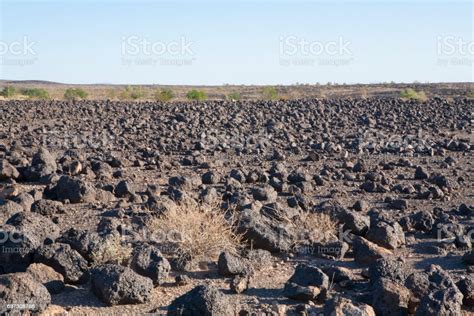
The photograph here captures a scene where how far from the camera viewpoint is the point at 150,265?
21.6 feet

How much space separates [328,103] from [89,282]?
1178 inches

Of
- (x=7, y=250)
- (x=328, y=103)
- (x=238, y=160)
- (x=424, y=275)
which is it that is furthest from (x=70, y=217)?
(x=328, y=103)

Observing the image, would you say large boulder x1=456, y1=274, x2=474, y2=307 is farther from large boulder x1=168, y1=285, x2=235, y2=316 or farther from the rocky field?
large boulder x1=168, y1=285, x2=235, y2=316

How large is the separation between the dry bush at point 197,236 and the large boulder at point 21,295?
1.90m

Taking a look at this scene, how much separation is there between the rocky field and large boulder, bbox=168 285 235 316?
1cm

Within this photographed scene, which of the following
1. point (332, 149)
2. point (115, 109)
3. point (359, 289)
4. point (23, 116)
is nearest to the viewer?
point (359, 289)

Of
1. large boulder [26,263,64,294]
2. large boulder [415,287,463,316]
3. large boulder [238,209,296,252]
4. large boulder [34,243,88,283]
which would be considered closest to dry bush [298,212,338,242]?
large boulder [238,209,296,252]

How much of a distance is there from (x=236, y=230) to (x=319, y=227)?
128 cm

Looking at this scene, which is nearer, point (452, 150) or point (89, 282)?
point (89, 282)

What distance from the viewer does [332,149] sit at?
1825 cm

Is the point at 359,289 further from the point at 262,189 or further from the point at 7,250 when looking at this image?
the point at 262,189

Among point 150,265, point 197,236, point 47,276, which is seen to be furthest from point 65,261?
point 197,236

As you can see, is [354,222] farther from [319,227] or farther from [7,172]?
A: [7,172]

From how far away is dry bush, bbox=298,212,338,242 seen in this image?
8352mm
